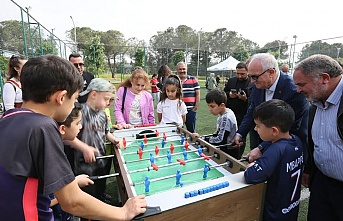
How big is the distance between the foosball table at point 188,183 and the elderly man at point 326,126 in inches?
25.2

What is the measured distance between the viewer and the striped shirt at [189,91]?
15.1ft

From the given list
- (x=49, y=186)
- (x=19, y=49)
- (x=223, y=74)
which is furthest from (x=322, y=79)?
(x=223, y=74)

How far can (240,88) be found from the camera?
13.7 feet

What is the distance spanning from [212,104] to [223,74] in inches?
919

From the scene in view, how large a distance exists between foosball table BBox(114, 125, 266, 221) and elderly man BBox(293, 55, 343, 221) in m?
0.64

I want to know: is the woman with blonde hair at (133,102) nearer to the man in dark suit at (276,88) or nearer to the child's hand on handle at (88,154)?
the child's hand on handle at (88,154)

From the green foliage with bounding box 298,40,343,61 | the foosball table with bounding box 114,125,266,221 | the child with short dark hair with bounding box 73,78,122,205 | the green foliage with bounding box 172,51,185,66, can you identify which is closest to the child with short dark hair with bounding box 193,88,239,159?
the foosball table with bounding box 114,125,266,221

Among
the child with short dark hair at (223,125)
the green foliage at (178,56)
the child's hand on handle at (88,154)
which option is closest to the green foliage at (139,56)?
the green foliage at (178,56)

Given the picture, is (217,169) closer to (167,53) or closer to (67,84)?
(67,84)

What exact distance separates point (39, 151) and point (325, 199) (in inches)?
86.3

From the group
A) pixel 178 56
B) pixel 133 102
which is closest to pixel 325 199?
pixel 133 102

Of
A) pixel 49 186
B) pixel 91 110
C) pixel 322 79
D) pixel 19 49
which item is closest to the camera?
pixel 49 186

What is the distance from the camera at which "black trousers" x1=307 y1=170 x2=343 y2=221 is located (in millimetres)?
1785

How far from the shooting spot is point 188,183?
1736mm
